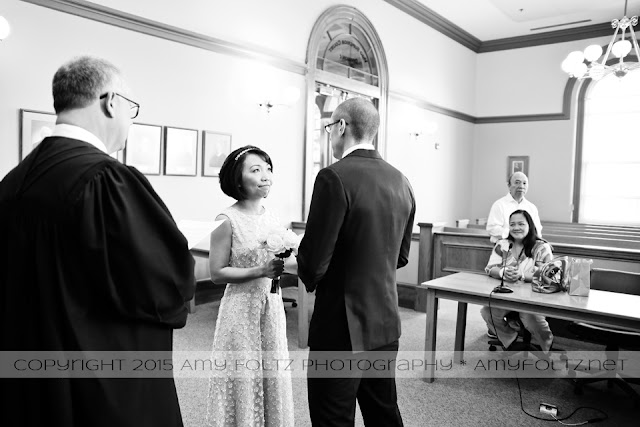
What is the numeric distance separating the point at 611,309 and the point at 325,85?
16.3 feet

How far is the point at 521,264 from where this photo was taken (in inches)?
153

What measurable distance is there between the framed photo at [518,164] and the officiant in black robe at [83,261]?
10260 mm

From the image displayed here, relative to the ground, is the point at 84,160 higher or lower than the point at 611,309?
higher

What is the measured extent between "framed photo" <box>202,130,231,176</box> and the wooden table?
2969 mm

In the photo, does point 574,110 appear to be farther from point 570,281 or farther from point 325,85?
point 570,281

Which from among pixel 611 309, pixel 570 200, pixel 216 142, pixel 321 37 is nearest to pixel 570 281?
pixel 611 309

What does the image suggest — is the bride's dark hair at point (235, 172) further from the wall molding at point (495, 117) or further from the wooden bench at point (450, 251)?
the wall molding at point (495, 117)

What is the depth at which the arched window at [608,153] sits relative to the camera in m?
9.55

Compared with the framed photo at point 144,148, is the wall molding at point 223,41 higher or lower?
higher

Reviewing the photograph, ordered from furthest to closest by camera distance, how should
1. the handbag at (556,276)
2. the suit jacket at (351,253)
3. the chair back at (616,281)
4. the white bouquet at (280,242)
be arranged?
the chair back at (616,281), the handbag at (556,276), the white bouquet at (280,242), the suit jacket at (351,253)

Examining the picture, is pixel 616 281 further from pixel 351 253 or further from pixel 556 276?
pixel 351 253

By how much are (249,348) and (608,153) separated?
9807 mm

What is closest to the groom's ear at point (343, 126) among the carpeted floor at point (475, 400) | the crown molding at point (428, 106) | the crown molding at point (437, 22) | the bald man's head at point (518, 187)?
the carpeted floor at point (475, 400)

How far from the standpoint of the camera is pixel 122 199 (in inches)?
48.2
